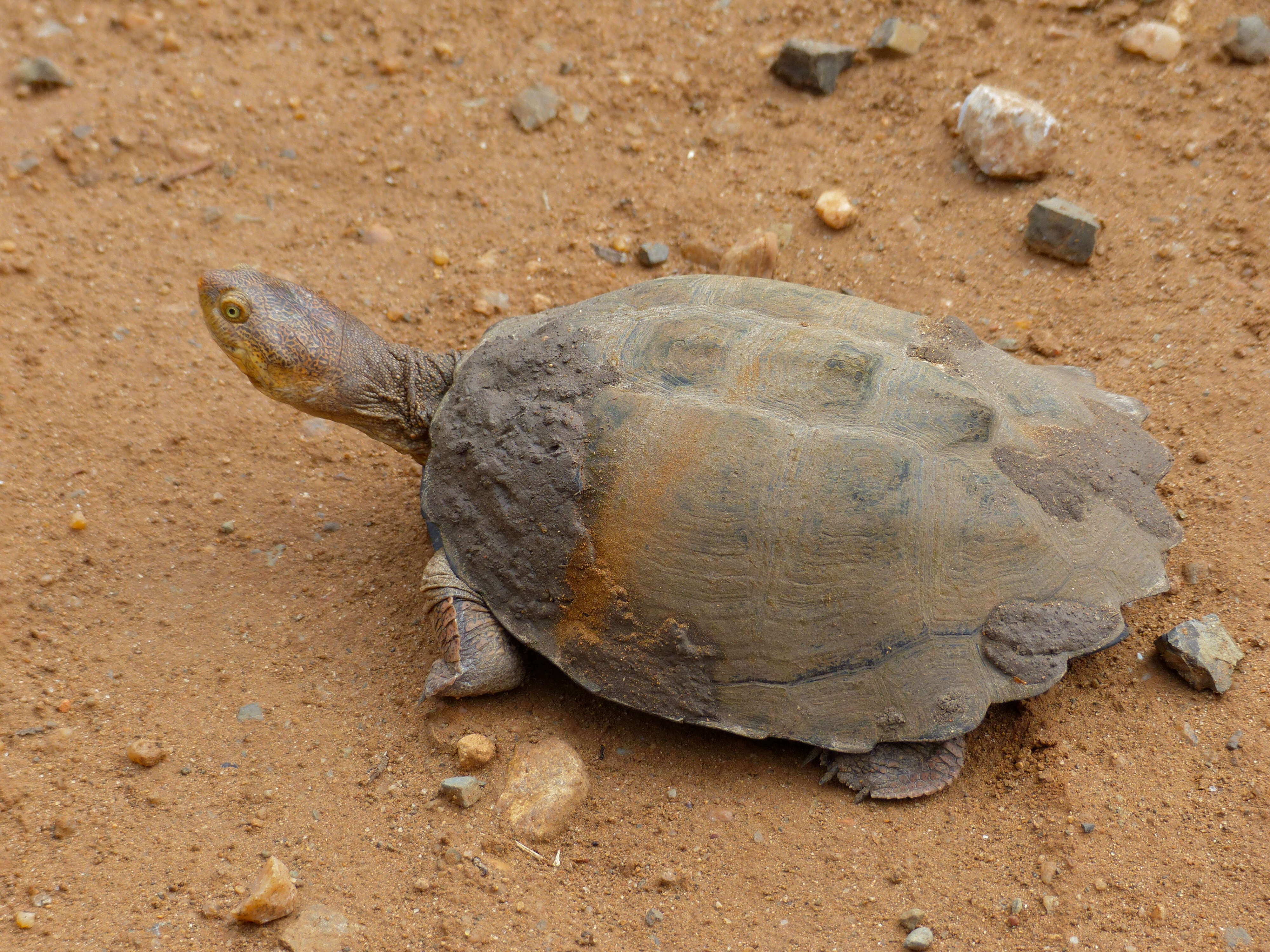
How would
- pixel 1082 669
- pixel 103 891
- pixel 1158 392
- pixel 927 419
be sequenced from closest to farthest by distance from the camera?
pixel 103 891 → pixel 927 419 → pixel 1082 669 → pixel 1158 392

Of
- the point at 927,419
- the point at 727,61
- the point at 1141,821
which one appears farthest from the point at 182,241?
the point at 1141,821

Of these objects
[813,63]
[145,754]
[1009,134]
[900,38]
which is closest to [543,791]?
[145,754]

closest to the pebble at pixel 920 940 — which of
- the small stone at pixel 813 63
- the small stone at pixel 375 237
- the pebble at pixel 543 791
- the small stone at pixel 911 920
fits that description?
the small stone at pixel 911 920

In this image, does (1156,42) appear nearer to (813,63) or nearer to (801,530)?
(813,63)

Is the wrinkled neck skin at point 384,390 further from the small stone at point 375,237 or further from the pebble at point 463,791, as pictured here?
the small stone at point 375,237

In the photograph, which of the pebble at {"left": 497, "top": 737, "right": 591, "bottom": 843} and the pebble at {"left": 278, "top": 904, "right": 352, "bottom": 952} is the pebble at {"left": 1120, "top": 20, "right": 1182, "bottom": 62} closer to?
the pebble at {"left": 497, "top": 737, "right": 591, "bottom": 843}

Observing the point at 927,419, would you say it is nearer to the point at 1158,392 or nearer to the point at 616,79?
the point at 1158,392
